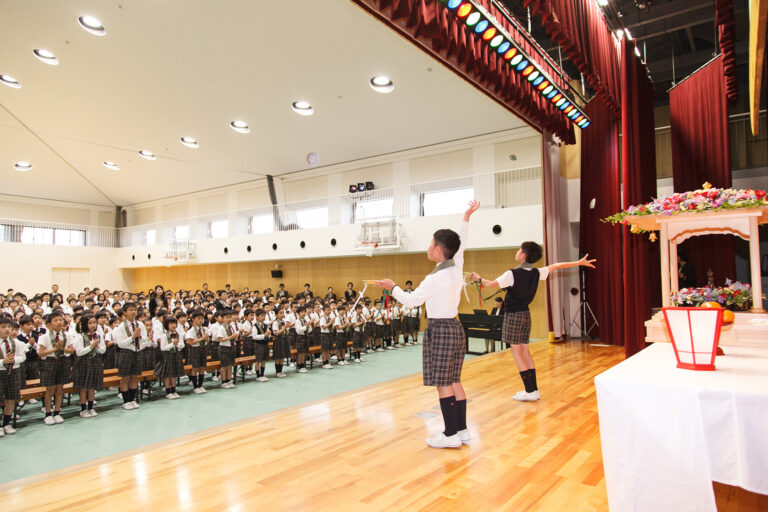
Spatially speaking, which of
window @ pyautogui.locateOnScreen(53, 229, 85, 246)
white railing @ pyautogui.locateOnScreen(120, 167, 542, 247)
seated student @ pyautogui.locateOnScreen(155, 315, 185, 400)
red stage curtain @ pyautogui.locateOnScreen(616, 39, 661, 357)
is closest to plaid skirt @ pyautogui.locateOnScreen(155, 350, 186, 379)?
seated student @ pyautogui.locateOnScreen(155, 315, 185, 400)

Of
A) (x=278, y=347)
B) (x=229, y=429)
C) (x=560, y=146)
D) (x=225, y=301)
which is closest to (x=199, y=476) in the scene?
(x=229, y=429)

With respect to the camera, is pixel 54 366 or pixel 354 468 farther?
pixel 54 366

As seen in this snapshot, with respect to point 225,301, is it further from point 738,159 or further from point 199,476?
point 738,159

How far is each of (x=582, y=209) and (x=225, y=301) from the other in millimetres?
8383

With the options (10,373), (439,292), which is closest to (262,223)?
(10,373)

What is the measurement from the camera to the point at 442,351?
2941 mm

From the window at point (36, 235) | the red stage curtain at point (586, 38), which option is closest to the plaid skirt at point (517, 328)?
the red stage curtain at point (586, 38)

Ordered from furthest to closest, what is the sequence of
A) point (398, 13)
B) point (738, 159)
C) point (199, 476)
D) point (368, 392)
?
point (738, 159)
point (368, 392)
point (398, 13)
point (199, 476)

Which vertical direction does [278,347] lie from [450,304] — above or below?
below

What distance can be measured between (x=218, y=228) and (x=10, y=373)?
13.3 metres

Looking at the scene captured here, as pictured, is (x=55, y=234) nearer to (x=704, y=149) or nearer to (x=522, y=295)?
(x=522, y=295)

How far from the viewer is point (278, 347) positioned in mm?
6914

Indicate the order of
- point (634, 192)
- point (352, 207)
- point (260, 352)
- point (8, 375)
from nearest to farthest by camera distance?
point (8, 375) < point (634, 192) < point (260, 352) < point (352, 207)

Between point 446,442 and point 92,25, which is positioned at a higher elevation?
point 92,25
